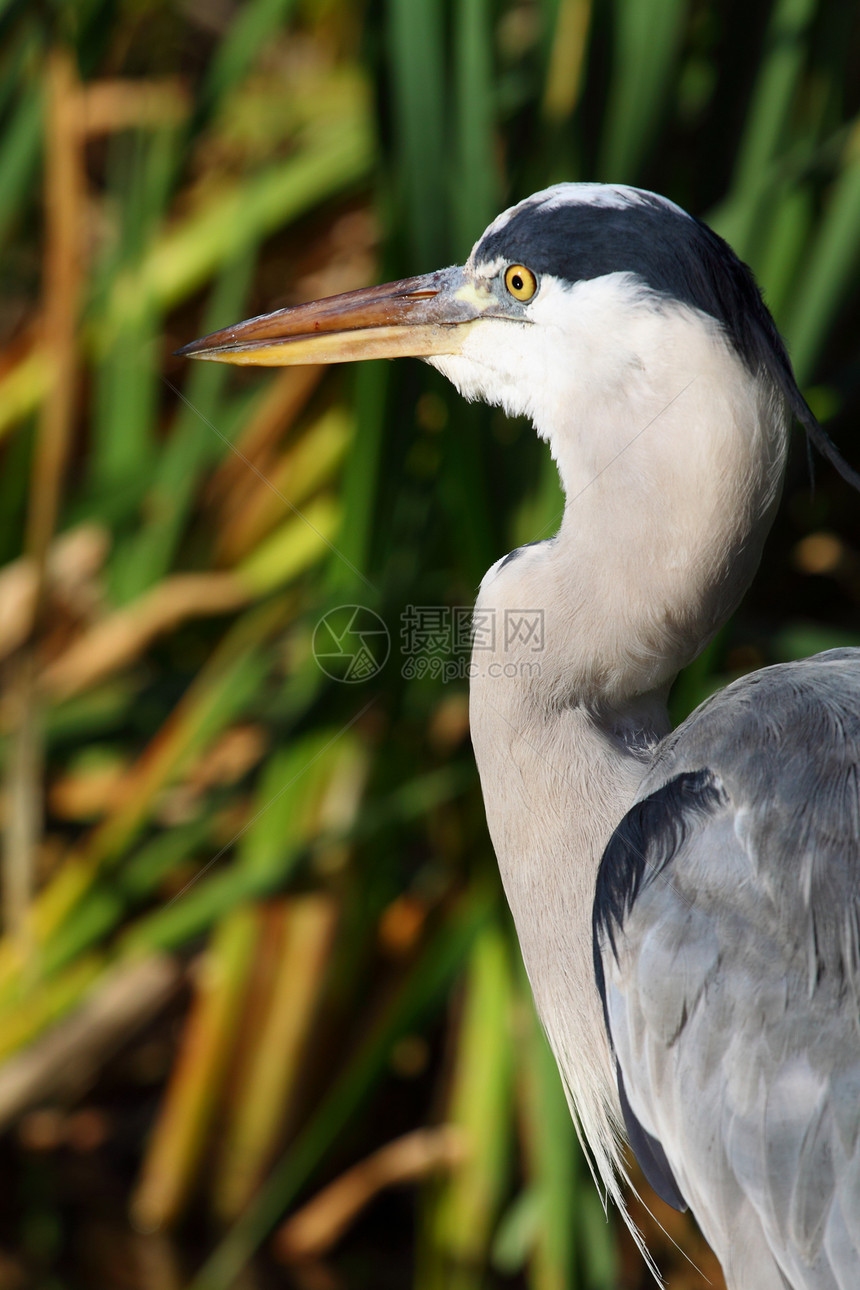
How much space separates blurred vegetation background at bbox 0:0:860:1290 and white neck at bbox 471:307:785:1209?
1.49ft

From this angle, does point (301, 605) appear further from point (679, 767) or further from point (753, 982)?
point (753, 982)

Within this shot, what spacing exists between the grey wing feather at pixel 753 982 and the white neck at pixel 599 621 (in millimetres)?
73

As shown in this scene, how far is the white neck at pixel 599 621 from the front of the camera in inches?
40.6

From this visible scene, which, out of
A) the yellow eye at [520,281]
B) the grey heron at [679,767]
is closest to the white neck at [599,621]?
the grey heron at [679,767]

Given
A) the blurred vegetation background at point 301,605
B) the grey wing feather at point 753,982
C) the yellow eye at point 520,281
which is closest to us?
the grey wing feather at point 753,982

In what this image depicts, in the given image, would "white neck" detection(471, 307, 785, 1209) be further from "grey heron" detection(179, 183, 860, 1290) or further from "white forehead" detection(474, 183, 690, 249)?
"white forehead" detection(474, 183, 690, 249)

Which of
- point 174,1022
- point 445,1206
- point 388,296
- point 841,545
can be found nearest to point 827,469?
point 841,545

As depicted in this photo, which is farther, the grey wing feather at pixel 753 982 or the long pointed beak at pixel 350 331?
the long pointed beak at pixel 350 331

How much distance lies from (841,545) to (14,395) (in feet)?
5.33

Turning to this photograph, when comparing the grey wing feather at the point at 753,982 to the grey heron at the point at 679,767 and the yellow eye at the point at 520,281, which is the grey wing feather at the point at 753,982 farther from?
the yellow eye at the point at 520,281

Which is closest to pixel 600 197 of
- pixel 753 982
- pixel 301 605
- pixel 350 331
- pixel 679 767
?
pixel 350 331

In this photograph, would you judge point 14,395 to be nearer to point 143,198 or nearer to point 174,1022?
point 143,198

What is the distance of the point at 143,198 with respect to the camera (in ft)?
7.38

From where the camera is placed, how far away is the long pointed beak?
1.28 metres
